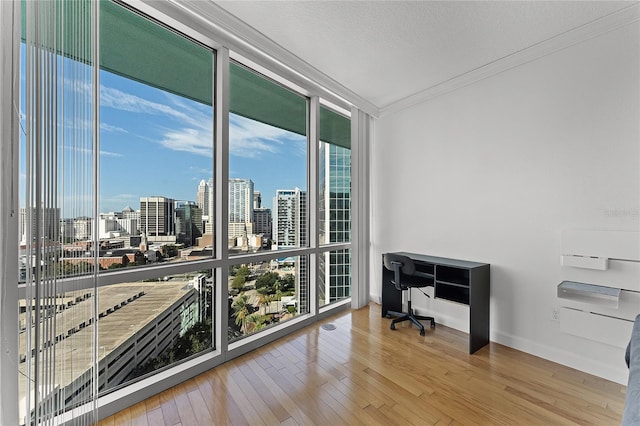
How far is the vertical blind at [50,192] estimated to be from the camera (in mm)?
1195

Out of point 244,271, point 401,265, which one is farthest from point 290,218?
point 401,265

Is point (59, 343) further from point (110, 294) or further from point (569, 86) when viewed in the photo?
point (569, 86)

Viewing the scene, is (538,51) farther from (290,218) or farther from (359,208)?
(290,218)

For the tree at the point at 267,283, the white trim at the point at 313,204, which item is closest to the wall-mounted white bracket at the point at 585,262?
the white trim at the point at 313,204

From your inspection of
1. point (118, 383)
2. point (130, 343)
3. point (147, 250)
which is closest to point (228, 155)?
point (147, 250)

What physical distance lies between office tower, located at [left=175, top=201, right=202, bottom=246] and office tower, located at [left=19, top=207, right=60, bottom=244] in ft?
3.14

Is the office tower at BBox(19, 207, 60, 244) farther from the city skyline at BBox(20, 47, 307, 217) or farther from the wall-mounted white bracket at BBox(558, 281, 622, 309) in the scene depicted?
the wall-mounted white bracket at BBox(558, 281, 622, 309)

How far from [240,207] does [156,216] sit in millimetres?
763

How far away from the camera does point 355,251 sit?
147 inches

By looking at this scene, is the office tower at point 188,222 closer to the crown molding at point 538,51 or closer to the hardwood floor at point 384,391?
the hardwood floor at point 384,391

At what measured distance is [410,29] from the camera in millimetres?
2244

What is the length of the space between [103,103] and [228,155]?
0.91m

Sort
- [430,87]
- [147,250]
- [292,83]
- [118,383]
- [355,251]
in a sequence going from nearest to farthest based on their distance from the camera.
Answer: [118,383]
[147,250]
[292,83]
[430,87]
[355,251]

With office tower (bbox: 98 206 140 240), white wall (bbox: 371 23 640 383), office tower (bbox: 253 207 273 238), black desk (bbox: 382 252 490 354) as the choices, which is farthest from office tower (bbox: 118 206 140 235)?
white wall (bbox: 371 23 640 383)
